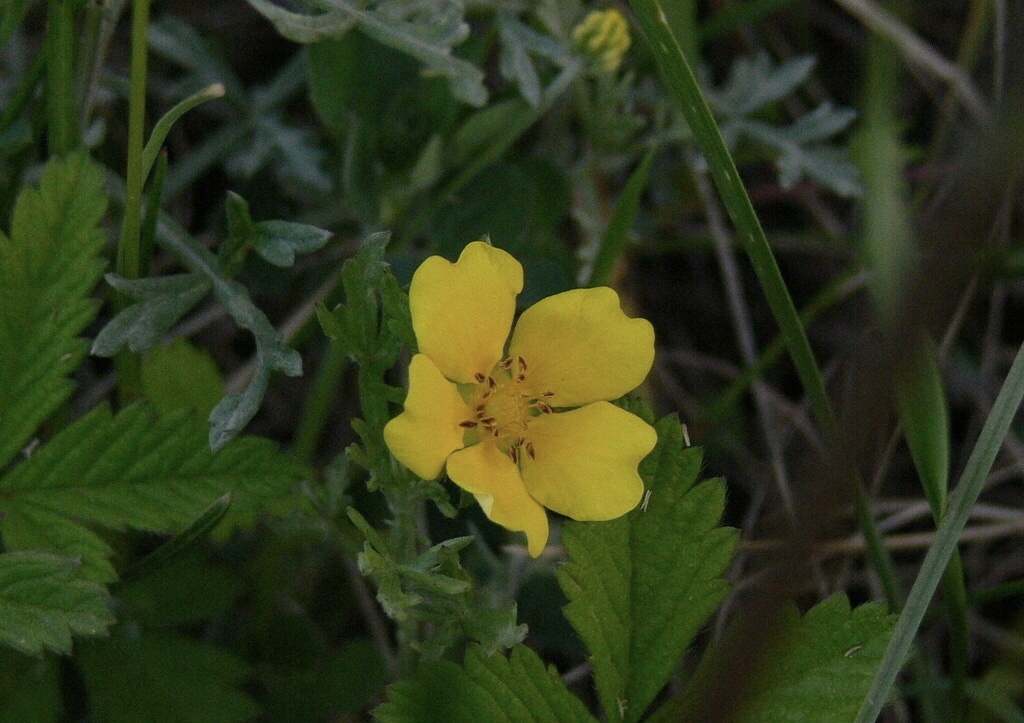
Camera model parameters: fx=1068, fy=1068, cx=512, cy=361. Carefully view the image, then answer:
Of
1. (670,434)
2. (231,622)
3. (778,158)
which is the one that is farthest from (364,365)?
(778,158)

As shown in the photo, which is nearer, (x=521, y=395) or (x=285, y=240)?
(x=521, y=395)

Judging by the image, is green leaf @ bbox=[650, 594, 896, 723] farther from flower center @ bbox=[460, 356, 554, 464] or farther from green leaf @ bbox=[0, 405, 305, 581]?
green leaf @ bbox=[0, 405, 305, 581]

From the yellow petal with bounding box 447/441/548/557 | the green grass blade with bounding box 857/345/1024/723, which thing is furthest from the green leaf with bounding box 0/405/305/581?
the green grass blade with bounding box 857/345/1024/723

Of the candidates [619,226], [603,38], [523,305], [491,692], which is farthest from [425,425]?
[603,38]

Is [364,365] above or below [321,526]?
above

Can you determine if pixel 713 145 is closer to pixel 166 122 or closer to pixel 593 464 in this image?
pixel 593 464

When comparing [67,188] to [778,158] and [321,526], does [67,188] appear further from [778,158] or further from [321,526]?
[778,158]

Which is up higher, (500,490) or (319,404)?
(500,490)
